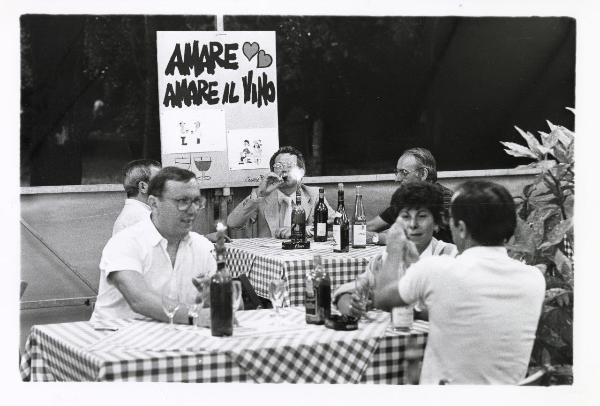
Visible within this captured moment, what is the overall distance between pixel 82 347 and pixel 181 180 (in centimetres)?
116

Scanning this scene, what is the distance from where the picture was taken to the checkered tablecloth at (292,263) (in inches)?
183

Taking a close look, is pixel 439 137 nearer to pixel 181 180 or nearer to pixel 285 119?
pixel 285 119

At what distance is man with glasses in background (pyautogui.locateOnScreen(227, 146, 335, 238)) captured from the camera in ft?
19.3

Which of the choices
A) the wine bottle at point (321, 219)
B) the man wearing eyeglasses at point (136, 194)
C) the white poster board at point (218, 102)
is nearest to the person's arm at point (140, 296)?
the man wearing eyeglasses at point (136, 194)

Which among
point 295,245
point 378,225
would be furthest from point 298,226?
point 378,225

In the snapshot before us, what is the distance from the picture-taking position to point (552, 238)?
11.5 feet

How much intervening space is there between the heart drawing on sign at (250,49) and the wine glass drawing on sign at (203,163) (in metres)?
0.83

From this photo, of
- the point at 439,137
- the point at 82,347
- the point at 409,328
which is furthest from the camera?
the point at 439,137

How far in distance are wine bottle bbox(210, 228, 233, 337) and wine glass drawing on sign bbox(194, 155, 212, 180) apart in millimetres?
3384

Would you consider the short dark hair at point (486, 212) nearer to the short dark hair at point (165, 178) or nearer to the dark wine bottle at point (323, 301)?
the dark wine bottle at point (323, 301)

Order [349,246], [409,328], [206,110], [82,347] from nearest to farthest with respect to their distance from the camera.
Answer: [82,347] → [409,328] → [349,246] → [206,110]

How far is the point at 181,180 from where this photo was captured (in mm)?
3770
